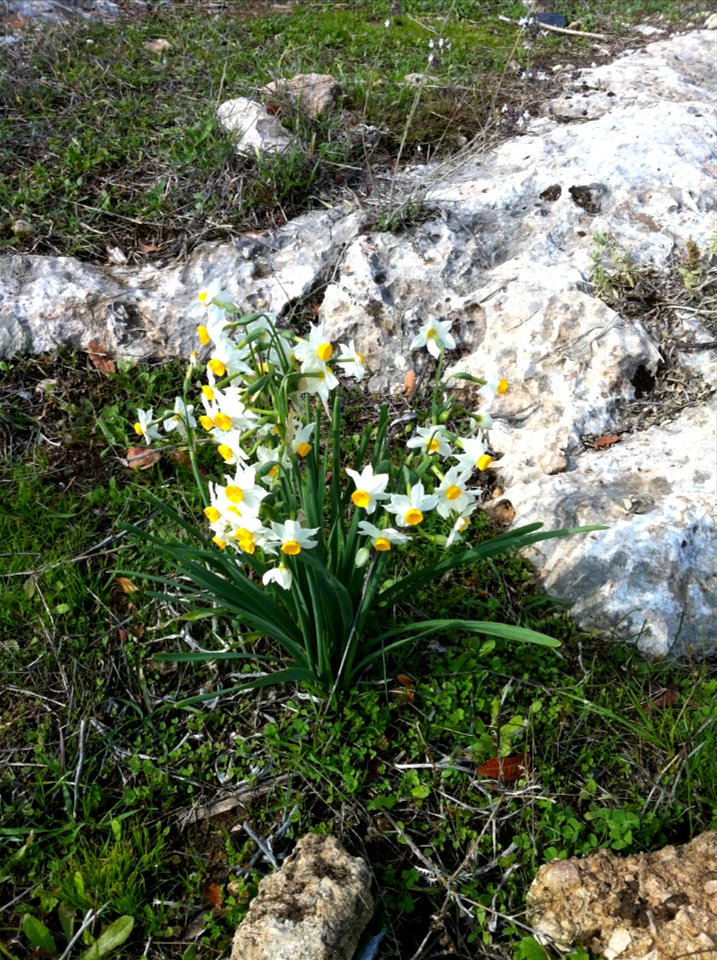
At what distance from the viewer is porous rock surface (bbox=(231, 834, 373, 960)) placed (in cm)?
159

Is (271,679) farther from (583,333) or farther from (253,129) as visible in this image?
(253,129)

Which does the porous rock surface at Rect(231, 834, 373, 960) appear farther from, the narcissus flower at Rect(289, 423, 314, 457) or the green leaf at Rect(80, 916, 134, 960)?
the narcissus flower at Rect(289, 423, 314, 457)

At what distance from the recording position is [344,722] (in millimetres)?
2117

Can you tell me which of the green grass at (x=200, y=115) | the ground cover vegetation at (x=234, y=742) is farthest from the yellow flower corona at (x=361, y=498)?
the green grass at (x=200, y=115)

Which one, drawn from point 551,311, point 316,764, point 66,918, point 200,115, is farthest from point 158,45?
point 66,918

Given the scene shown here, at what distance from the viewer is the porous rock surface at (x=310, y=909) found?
159 centimetres

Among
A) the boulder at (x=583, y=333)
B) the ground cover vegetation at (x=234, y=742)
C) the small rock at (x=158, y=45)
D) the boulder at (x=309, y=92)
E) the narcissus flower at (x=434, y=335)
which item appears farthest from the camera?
the small rock at (x=158, y=45)

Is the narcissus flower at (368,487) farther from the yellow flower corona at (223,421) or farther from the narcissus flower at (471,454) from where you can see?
the yellow flower corona at (223,421)

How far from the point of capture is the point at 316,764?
205 centimetres

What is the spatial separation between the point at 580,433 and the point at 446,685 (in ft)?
3.72

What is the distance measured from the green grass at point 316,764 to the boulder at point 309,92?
2611 mm

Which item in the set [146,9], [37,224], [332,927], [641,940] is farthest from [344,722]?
[146,9]

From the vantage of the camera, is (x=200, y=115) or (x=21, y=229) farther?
(x=200, y=115)

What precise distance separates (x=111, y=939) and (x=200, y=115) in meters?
3.75
